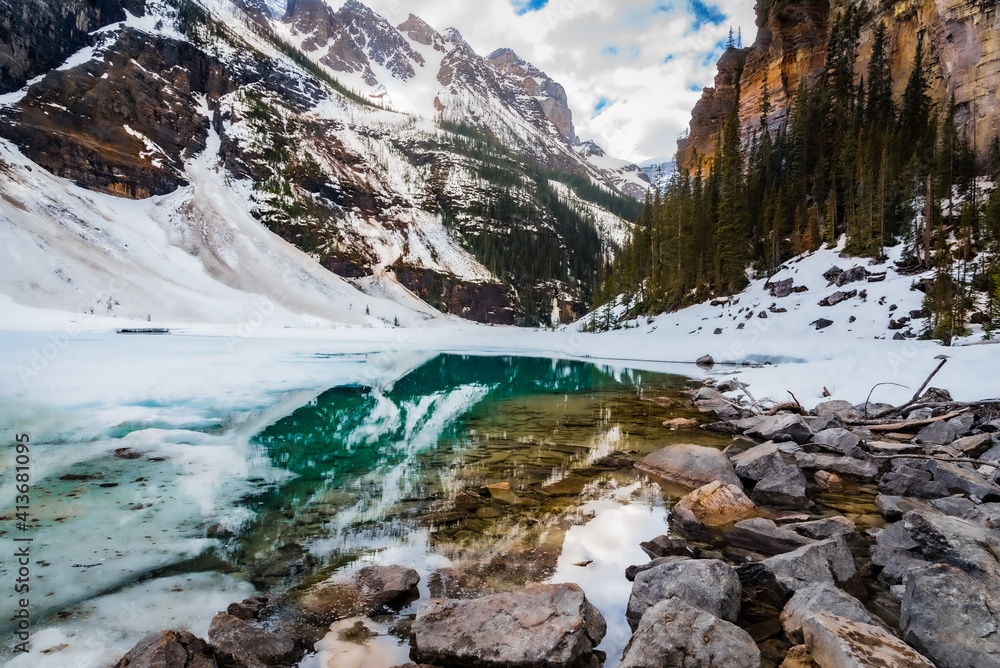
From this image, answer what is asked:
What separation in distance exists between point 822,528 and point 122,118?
116172 mm

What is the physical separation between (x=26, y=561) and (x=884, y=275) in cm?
3808

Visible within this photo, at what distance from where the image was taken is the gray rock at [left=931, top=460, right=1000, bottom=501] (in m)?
5.78

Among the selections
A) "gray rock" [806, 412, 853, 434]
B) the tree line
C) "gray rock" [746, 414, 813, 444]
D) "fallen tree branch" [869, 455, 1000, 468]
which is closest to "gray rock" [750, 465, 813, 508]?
"fallen tree branch" [869, 455, 1000, 468]

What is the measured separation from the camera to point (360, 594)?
4.17 metres

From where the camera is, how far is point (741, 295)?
37.3 m

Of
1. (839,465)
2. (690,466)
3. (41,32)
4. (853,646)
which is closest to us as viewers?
(853,646)

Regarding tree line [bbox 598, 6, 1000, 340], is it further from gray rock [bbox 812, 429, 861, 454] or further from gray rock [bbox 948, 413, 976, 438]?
gray rock [bbox 812, 429, 861, 454]

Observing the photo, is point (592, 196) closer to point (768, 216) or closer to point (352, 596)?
point (768, 216)

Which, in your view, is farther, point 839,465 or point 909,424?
point 909,424

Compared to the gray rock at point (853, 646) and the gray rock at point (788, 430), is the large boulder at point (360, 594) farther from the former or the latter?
the gray rock at point (788, 430)

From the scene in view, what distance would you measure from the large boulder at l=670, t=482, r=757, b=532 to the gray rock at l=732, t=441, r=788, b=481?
1.06 meters

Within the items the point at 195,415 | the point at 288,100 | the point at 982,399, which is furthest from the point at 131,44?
the point at 982,399

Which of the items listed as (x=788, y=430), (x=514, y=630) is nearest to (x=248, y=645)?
(x=514, y=630)

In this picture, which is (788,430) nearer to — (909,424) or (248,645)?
(909,424)
